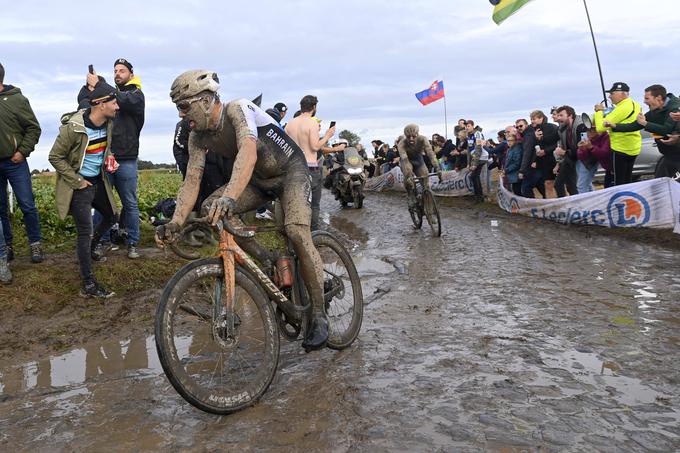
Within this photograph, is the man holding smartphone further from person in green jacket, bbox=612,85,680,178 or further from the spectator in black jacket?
the spectator in black jacket

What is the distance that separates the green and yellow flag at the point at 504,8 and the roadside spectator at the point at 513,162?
3688 millimetres

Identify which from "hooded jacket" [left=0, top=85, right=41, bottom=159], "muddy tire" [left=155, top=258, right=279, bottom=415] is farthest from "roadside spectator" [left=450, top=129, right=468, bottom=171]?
"muddy tire" [left=155, top=258, right=279, bottom=415]

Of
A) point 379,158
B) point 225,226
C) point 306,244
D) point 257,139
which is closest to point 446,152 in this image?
point 379,158

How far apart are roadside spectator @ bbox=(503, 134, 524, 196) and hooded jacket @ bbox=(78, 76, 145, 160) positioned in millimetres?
9814

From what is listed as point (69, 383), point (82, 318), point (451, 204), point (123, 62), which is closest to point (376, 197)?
point (451, 204)

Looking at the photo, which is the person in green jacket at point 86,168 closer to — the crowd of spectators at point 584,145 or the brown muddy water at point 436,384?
the brown muddy water at point 436,384

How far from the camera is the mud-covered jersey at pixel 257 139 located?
4.26 metres

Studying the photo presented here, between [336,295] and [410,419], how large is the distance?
6.00 ft

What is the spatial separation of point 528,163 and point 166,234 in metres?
11.8

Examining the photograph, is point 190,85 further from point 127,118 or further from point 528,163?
point 528,163

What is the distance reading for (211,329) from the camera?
3949mm

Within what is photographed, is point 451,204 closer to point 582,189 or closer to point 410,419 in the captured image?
point 582,189

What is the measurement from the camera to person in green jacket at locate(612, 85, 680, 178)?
10062 millimetres

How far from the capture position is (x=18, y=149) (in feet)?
23.2
